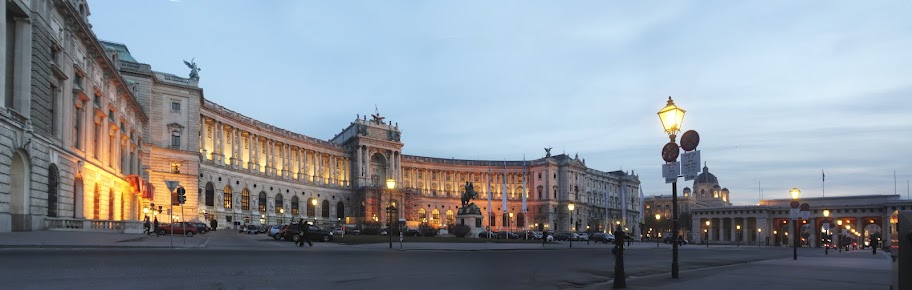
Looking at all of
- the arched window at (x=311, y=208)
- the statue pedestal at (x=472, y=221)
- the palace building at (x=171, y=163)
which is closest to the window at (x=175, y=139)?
the palace building at (x=171, y=163)

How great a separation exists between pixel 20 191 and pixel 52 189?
5.80 metres

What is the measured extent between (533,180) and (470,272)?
522ft

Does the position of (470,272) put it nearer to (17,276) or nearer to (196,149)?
(17,276)

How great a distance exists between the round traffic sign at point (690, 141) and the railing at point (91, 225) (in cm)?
3654

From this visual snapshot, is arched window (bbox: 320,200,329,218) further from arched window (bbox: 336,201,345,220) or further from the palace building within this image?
arched window (bbox: 336,201,345,220)

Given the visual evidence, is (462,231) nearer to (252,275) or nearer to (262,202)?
(262,202)

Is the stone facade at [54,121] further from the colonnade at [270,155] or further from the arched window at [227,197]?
the arched window at [227,197]

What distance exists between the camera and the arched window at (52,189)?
42.8 m

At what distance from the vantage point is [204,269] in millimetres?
19047

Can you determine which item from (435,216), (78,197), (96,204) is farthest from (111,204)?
(435,216)

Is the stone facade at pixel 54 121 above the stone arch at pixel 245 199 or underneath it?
above

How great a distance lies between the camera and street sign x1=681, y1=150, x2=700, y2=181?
778 inches

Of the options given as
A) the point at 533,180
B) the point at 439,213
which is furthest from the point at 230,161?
the point at 533,180

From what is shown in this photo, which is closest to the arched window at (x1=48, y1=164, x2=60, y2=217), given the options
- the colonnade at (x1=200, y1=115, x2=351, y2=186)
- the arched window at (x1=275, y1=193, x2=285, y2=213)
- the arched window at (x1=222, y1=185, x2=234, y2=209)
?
the colonnade at (x1=200, y1=115, x2=351, y2=186)
